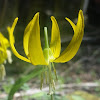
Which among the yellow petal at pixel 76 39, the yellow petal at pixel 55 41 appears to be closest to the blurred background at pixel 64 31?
the yellow petal at pixel 55 41

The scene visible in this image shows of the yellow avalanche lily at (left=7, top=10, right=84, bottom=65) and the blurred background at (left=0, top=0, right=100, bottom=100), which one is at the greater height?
the blurred background at (left=0, top=0, right=100, bottom=100)

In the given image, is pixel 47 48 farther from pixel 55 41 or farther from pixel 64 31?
pixel 64 31

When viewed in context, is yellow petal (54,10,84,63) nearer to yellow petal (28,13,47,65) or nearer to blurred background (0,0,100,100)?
yellow petal (28,13,47,65)

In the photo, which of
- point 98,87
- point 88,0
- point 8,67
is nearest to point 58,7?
point 88,0

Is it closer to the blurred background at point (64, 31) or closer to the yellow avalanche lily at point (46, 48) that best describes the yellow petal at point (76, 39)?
the yellow avalanche lily at point (46, 48)

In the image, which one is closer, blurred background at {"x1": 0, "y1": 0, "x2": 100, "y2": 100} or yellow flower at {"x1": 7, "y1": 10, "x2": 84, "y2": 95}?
yellow flower at {"x1": 7, "y1": 10, "x2": 84, "y2": 95}

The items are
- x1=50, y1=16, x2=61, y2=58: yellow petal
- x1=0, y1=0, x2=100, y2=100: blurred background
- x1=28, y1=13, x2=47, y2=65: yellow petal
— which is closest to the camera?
x1=28, y1=13, x2=47, y2=65: yellow petal

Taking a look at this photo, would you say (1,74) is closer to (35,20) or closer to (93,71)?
(35,20)

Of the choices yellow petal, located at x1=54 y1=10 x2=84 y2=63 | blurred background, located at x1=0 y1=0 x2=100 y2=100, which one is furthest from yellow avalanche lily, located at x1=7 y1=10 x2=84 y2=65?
blurred background, located at x1=0 y1=0 x2=100 y2=100
